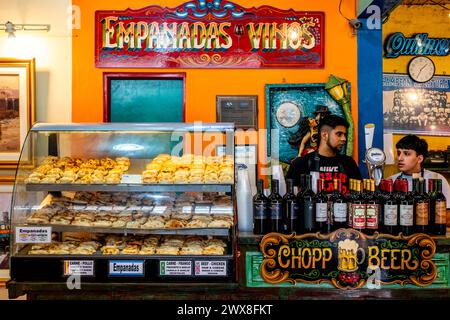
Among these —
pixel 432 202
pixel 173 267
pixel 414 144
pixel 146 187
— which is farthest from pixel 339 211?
pixel 414 144

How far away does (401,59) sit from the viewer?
224 inches

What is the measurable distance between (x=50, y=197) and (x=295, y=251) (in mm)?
1899

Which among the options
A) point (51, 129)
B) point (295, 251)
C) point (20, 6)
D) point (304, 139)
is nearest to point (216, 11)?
point (304, 139)

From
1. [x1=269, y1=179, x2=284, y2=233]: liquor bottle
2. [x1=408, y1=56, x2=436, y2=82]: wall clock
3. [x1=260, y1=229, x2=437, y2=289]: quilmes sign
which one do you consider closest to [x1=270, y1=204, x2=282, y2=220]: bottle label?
[x1=269, y1=179, x2=284, y2=233]: liquor bottle

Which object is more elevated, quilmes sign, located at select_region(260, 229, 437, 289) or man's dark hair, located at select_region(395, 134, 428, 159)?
man's dark hair, located at select_region(395, 134, 428, 159)

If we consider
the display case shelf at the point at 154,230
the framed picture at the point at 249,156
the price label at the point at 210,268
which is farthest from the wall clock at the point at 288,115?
the price label at the point at 210,268

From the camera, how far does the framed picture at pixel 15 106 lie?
4707 mm

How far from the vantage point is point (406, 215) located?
3.29 m

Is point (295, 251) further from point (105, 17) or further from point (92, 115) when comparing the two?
point (105, 17)

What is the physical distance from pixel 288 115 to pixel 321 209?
1.77m

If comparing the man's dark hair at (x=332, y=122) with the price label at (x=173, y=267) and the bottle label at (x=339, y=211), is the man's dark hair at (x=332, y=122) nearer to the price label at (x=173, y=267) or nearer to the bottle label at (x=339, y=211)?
the bottle label at (x=339, y=211)

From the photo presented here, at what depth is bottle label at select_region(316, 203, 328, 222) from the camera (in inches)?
130

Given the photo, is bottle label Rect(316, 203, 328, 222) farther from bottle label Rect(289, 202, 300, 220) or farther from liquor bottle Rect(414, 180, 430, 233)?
liquor bottle Rect(414, 180, 430, 233)

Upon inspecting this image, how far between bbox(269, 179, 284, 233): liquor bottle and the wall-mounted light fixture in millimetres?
2975
